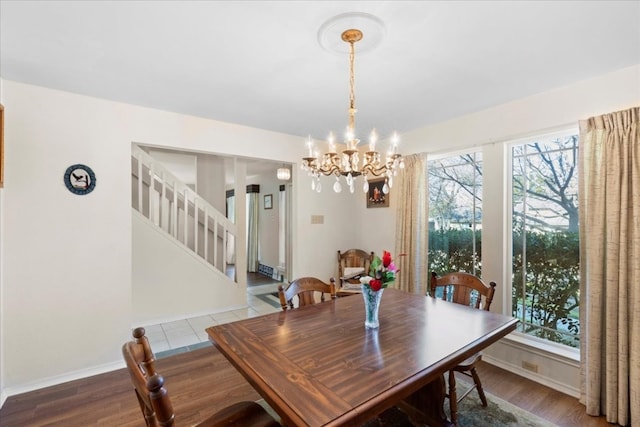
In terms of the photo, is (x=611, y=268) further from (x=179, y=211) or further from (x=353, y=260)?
(x=179, y=211)

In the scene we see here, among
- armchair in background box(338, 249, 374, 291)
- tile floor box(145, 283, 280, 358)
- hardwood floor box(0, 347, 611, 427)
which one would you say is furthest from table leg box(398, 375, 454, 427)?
tile floor box(145, 283, 280, 358)

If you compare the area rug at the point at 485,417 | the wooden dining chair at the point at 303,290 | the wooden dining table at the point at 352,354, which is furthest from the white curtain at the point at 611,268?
the wooden dining chair at the point at 303,290

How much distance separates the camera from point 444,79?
2248 mm

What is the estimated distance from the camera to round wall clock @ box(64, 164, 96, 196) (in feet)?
8.26

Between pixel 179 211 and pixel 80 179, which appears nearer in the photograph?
pixel 80 179

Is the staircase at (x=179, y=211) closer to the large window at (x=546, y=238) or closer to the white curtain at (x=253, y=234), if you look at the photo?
the white curtain at (x=253, y=234)

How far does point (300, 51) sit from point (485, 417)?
2.80 meters

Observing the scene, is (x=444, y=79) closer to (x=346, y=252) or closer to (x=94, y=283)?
(x=346, y=252)

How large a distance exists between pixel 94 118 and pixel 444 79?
3025 mm

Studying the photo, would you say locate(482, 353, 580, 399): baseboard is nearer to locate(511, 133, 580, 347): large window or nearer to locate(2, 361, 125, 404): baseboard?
locate(511, 133, 580, 347): large window

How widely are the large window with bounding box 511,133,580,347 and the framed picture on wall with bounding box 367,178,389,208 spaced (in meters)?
1.51

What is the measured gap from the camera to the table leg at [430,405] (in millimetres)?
1819

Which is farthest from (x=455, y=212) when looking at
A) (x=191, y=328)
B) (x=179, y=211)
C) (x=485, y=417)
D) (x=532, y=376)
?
(x=179, y=211)

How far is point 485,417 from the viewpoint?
6.70ft
